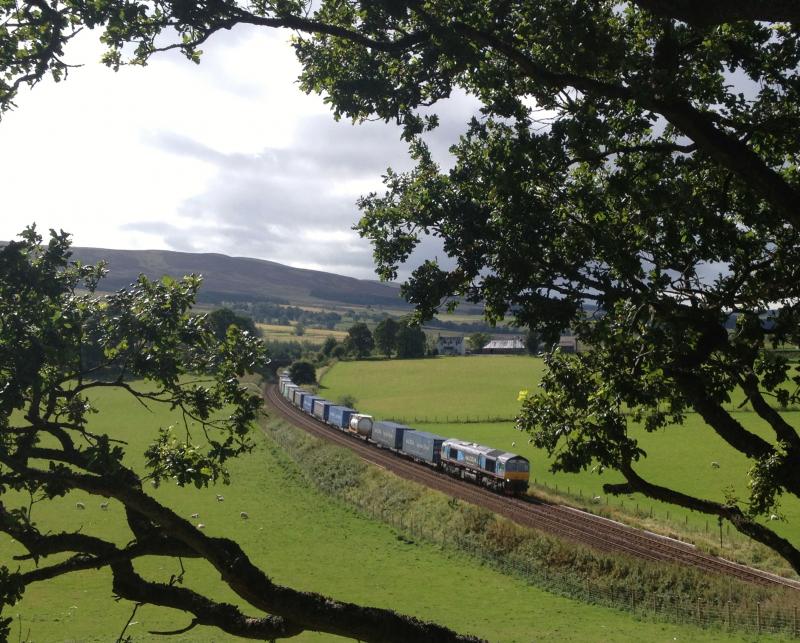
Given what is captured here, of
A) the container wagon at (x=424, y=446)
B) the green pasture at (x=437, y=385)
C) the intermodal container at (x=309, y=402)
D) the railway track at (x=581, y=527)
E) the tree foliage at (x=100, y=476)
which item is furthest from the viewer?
the green pasture at (x=437, y=385)

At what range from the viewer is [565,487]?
45781mm

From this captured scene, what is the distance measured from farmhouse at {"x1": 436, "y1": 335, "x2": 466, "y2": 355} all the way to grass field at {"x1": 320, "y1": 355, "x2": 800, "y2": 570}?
27.7 meters

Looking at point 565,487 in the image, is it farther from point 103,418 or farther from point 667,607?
point 103,418

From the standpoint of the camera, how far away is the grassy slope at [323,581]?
23594 millimetres

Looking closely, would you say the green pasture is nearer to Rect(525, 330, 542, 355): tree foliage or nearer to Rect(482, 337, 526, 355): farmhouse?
Rect(525, 330, 542, 355): tree foliage

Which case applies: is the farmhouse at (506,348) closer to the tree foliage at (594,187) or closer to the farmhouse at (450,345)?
the farmhouse at (450,345)

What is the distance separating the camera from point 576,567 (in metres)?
29.2

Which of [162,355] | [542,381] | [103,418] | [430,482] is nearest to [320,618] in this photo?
[162,355]

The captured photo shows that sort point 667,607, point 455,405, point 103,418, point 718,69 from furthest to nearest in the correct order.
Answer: point 455,405
point 103,418
point 667,607
point 718,69

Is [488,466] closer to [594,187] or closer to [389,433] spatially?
[389,433]

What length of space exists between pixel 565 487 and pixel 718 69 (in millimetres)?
40635

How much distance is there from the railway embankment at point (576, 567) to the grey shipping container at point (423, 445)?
595 centimetres

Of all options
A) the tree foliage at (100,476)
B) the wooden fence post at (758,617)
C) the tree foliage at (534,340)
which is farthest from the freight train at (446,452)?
the tree foliage at (100,476)

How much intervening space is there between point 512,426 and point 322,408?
20986mm
